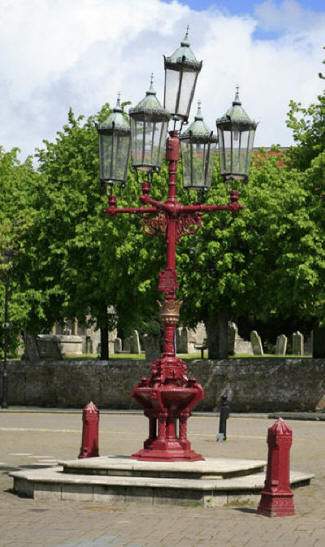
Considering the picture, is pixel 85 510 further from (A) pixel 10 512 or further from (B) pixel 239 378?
(B) pixel 239 378

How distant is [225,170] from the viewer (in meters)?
14.6

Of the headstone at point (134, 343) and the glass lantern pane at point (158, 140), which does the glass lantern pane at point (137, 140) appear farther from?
the headstone at point (134, 343)

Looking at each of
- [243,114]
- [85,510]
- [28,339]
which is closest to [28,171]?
[28,339]

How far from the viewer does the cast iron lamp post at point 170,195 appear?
44.5ft

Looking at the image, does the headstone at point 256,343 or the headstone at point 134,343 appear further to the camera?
the headstone at point 134,343

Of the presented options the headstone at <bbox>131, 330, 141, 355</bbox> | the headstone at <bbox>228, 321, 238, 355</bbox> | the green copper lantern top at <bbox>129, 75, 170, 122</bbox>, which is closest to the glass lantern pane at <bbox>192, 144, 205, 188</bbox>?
the green copper lantern top at <bbox>129, 75, 170, 122</bbox>

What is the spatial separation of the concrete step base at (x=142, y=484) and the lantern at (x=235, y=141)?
4.35 m

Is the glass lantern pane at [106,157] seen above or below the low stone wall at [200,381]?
above

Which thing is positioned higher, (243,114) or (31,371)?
(243,114)

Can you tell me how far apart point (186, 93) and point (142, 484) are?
6.01m

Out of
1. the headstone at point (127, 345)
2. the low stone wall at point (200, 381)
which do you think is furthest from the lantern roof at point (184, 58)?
the headstone at point (127, 345)

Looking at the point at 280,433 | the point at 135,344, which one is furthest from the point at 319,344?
the point at 280,433

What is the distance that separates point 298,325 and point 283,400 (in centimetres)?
2911

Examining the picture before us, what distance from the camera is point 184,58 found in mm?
14539
